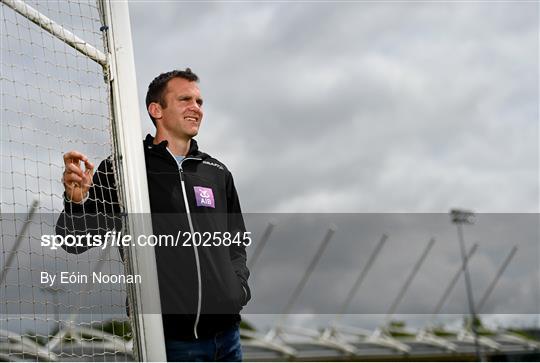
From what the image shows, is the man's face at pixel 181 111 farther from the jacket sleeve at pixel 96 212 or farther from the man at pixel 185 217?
the jacket sleeve at pixel 96 212

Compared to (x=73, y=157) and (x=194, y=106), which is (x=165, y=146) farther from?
(x=73, y=157)

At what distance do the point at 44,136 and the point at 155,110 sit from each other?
34.0 inches

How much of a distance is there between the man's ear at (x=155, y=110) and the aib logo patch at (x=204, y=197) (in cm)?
44

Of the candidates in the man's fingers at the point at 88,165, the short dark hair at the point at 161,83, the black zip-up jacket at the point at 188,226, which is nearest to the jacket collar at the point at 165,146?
the black zip-up jacket at the point at 188,226

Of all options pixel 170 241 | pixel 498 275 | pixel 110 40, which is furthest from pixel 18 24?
pixel 498 275

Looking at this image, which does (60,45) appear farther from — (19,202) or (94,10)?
(19,202)

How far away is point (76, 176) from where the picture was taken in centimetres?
309

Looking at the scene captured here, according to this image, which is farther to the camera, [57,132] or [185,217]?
[57,132]

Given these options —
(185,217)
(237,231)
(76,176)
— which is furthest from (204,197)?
(76,176)

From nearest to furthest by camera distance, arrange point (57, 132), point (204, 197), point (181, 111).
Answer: point (204, 197), point (181, 111), point (57, 132)

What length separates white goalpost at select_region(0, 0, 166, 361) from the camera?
354 cm

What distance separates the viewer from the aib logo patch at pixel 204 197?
318 cm

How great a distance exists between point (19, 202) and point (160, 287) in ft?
3.83

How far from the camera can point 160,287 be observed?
3156 millimetres
